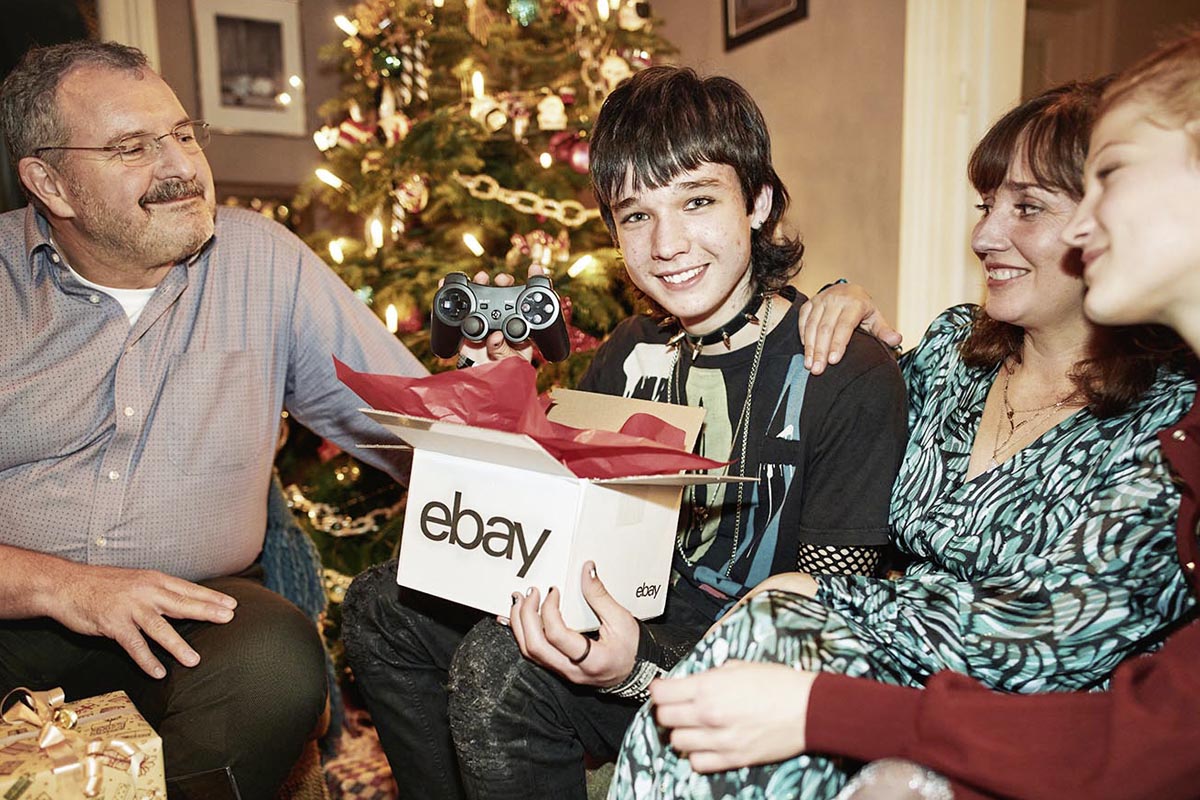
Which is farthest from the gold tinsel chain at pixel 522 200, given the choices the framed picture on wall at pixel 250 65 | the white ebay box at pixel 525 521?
the framed picture on wall at pixel 250 65

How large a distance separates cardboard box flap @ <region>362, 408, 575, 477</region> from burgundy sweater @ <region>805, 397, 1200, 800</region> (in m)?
0.34

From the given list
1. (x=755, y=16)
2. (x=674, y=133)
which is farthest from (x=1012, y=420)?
(x=755, y=16)

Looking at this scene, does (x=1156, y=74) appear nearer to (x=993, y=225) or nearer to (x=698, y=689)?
(x=993, y=225)

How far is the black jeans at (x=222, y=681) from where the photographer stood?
123cm

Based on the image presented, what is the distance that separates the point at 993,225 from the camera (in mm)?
1074

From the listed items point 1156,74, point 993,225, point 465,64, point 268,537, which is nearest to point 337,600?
point 268,537

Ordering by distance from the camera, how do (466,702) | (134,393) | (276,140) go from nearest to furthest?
(466,702), (134,393), (276,140)

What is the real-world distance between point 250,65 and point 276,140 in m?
0.28

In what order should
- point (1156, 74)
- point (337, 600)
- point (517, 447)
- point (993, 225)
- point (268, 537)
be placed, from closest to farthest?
point (1156, 74) < point (517, 447) < point (993, 225) < point (268, 537) < point (337, 600)

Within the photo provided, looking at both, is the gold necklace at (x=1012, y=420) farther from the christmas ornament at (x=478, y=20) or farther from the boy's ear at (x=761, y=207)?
the christmas ornament at (x=478, y=20)

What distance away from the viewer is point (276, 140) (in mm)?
3383

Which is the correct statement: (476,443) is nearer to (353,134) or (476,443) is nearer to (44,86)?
(44,86)

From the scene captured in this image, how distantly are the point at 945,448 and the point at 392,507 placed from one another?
1626 millimetres

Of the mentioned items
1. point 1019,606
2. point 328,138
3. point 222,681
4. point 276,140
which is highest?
point 276,140
